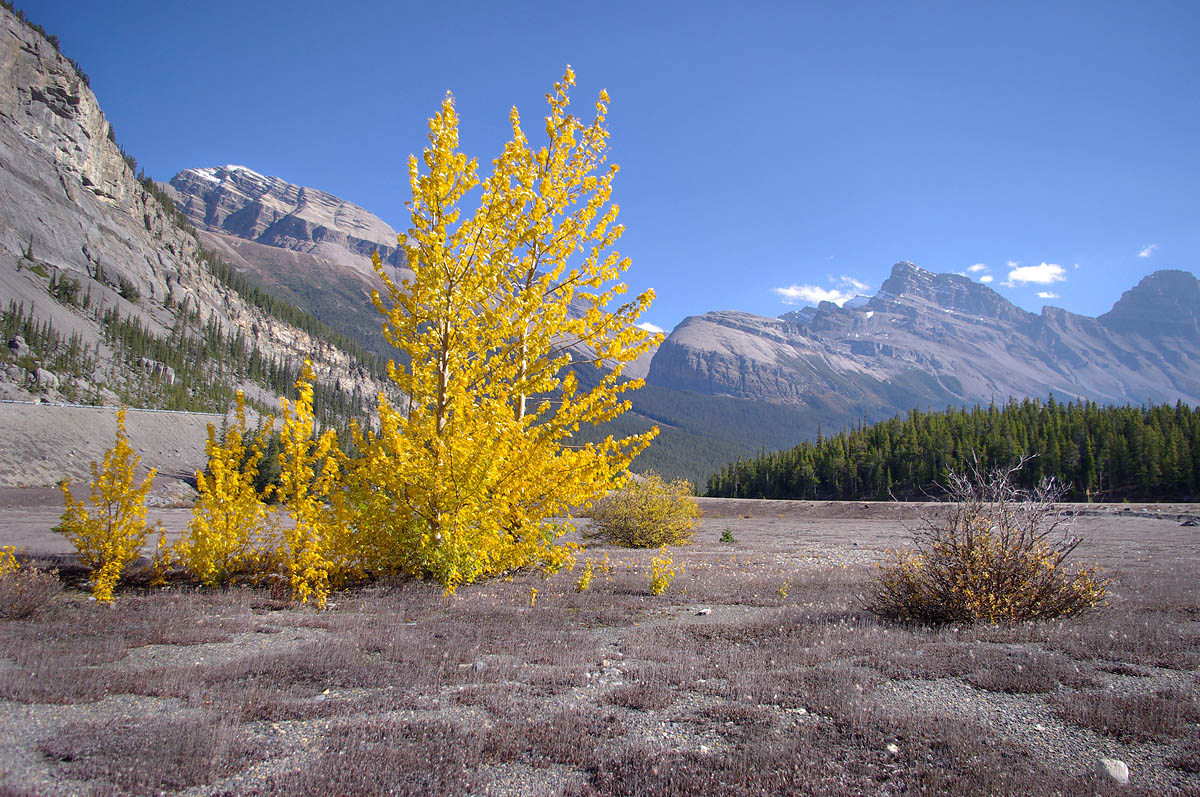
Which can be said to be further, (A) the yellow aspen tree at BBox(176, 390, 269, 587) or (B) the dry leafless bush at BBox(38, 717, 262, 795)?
(A) the yellow aspen tree at BBox(176, 390, 269, 587)

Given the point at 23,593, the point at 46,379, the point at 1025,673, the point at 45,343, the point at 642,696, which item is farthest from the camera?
the point at 45,343

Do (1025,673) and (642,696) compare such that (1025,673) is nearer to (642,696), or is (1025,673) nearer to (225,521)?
(642,696)

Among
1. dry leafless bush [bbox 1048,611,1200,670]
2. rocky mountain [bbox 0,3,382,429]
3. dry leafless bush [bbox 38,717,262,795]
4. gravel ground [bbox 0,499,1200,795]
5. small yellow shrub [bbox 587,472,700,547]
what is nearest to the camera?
dry leafless bush [bbox 38,717,262,795]

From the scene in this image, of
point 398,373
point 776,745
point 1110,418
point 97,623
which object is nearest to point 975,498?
point 776,745

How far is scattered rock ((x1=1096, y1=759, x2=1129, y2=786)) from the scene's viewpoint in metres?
3.86

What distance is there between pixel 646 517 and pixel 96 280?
6417 inches

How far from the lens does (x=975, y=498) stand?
8.85 m

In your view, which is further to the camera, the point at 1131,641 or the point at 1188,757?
the point at 1131,641

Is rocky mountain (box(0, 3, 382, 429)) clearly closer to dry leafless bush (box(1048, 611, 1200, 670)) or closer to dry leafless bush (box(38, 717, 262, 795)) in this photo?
dry leafless bush (box(38, 717, 262, 795))

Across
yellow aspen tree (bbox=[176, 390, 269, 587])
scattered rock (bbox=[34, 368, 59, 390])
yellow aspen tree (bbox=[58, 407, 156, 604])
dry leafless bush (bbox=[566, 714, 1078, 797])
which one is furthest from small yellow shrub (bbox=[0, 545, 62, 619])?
scattered rock (bbox=[34, 368, 59, 390])

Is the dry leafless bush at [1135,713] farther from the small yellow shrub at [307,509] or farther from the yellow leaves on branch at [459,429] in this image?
the small yellow shrub at [307,509]

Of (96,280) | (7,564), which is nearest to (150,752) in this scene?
(7,564)

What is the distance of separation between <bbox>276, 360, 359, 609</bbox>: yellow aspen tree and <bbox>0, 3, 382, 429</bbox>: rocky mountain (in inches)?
4310

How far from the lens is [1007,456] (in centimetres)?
9806
